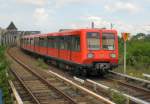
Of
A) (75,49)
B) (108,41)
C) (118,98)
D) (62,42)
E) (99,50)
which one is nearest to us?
(118,98)

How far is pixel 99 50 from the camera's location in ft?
70.1

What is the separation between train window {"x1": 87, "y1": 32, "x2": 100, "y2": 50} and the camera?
21.2 m

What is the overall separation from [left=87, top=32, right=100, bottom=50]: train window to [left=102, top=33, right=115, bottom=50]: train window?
328mm

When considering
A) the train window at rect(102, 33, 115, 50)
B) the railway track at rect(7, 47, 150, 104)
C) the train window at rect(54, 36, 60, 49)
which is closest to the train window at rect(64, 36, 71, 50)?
the train window at rect(54, 36, 60, 49)

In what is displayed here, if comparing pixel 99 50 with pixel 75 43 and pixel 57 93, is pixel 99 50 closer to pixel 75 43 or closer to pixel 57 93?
pixel 75 43

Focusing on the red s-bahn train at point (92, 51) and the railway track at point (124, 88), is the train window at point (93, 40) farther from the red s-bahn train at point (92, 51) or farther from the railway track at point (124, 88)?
the railway track at point (124, 88)

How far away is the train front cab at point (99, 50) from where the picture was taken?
2095cm

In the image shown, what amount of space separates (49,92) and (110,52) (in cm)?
558

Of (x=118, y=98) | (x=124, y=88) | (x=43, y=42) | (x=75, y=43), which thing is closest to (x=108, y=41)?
(x=75, y=43)

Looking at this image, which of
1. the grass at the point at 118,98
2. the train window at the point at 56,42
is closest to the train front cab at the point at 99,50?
the train window at the point at 56,42

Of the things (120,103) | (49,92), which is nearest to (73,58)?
(49,92)

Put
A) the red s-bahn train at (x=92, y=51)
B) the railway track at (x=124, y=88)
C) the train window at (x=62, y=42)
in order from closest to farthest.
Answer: the railway track at (x=124, y=88), the red s-bahn train at (x=92, y=51), the train window at (x=62, y=42)

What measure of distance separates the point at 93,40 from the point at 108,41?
864 mm

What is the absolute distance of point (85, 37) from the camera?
824 inches
